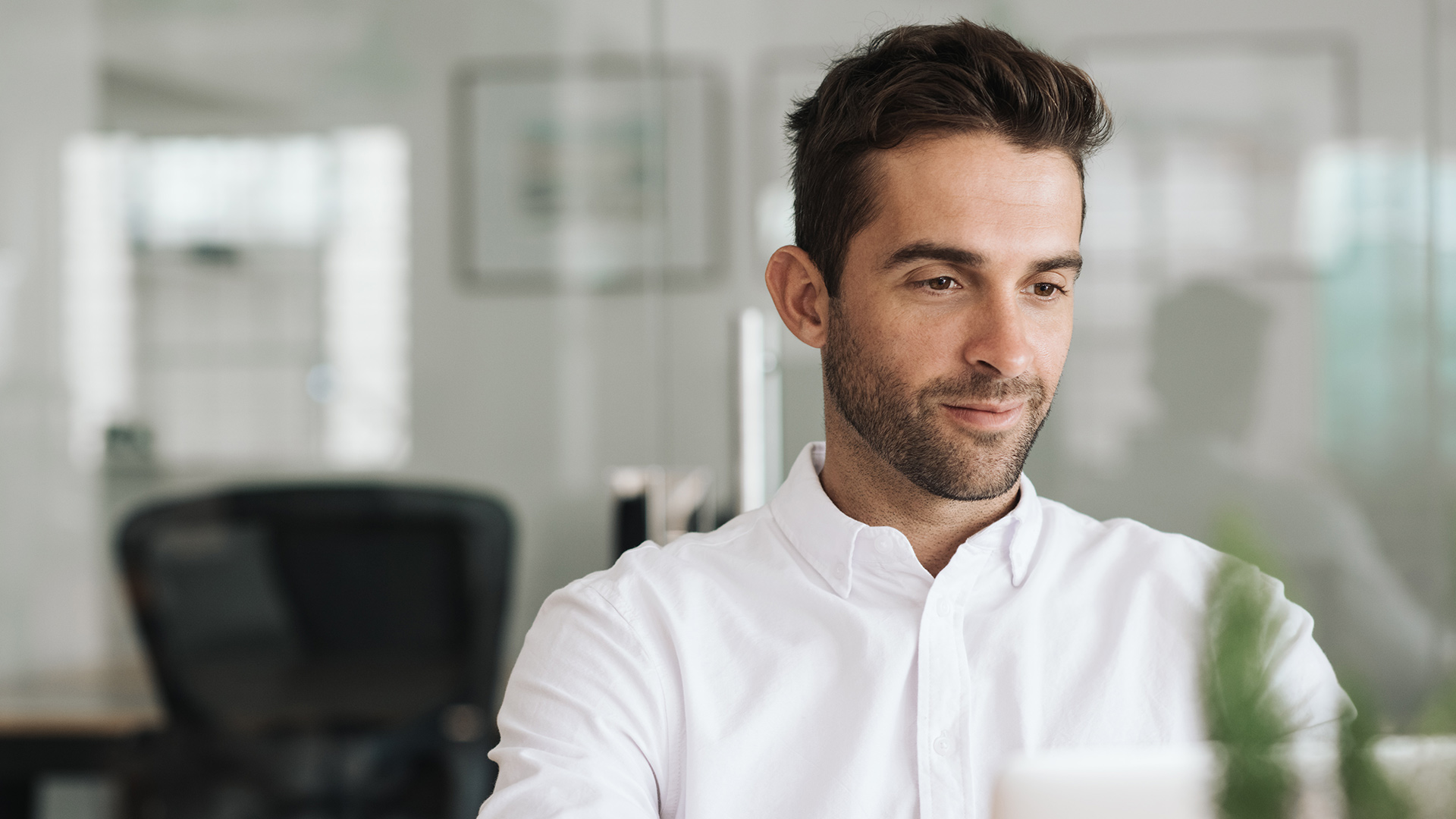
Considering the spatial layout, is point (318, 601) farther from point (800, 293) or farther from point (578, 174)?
point (800, 293)

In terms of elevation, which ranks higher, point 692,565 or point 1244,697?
point 1244,697

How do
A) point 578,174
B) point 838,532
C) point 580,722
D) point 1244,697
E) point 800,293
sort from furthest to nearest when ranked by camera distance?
point 578,174
point 800,293
point 838,532
point 580,722
point 1244,697

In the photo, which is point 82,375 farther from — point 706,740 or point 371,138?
point 706,740

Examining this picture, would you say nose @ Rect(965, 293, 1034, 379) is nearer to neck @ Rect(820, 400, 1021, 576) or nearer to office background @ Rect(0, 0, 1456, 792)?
neck @ Rect(820, 400, 1021, 576)

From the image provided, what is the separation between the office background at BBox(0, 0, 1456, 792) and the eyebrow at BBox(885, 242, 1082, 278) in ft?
2.80

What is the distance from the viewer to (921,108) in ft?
3.73

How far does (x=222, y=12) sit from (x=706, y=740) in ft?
6.09

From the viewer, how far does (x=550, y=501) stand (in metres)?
2.21

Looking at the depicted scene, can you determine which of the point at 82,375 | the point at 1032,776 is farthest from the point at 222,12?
the point at 1032,776

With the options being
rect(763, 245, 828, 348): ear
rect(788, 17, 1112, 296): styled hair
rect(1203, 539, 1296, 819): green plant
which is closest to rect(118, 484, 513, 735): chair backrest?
rect(763, 245, 828, 348): ear

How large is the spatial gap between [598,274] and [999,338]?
1.21 meters

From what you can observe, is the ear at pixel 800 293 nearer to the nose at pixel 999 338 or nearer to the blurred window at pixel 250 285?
the nose at pixel 999 338

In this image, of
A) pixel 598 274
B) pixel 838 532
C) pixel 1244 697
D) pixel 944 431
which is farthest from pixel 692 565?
pixel 598 274

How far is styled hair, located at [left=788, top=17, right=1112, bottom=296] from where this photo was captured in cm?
113
